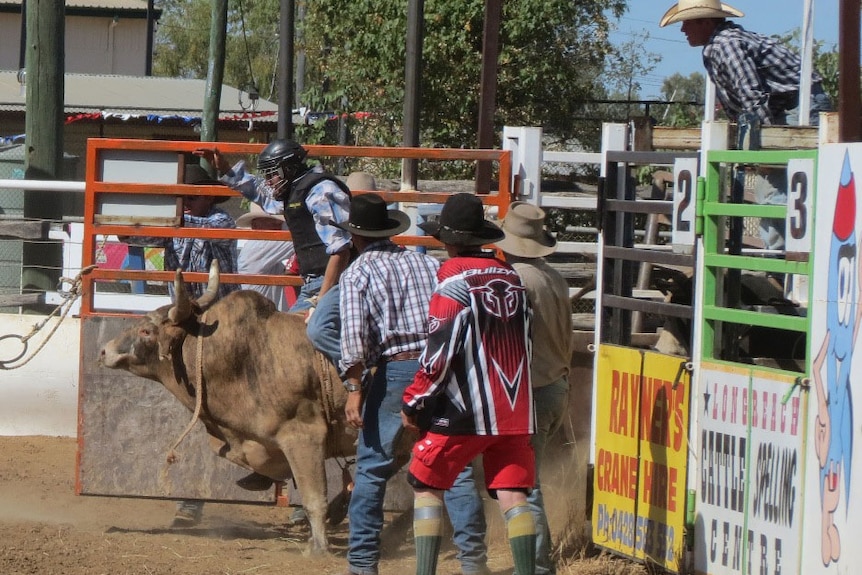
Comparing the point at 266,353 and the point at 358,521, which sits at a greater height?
the point at 266,353

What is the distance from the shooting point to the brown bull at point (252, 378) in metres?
6.92

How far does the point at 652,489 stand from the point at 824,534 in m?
1.31

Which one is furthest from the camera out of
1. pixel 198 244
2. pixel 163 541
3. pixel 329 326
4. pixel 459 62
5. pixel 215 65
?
pixel 459 62

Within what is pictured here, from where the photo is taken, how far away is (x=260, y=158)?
22.6 feet

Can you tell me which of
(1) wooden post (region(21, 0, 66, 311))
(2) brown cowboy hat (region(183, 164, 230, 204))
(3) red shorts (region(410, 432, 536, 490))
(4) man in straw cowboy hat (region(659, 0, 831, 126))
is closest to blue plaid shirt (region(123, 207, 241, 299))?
(2) brown cowboy hat (region(183, 164, 230, 204))

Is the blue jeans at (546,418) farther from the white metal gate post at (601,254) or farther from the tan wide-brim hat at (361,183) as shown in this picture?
the tan wide-brim hat at (361,183)

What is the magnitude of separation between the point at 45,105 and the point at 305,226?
6188 mm

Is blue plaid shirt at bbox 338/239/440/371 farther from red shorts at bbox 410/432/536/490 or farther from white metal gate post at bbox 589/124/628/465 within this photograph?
white metal gate post at bbox 589/124/628/465

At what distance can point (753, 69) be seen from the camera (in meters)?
6.99

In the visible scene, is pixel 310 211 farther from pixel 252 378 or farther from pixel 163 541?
pixel 163 541

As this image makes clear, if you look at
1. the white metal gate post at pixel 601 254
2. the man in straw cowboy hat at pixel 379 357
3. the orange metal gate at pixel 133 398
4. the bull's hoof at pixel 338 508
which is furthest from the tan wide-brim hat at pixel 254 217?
the man in straw cowboy hat at pixel 379 357

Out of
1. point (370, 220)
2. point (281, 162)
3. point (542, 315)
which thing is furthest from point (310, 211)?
point (542, 315)

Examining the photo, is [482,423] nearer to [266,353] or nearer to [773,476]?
[773,476]

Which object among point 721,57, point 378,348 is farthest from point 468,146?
point 378,348
